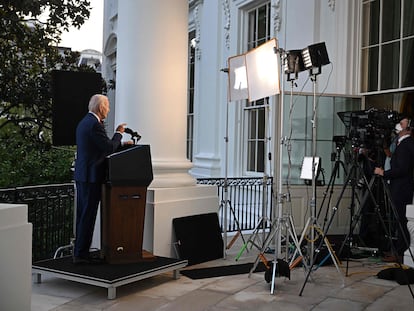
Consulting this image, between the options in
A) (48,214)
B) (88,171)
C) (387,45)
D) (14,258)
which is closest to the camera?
(14,258)

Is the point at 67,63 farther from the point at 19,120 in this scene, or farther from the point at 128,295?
the point at 128,295

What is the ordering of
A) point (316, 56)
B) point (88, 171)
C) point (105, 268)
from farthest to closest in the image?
point (316, 56)
point (88, 171)
point (105, 268)

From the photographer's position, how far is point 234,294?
16.0 feet

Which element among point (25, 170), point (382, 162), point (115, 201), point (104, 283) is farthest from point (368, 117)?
point (25, 170)

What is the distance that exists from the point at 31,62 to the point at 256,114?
15.0ft

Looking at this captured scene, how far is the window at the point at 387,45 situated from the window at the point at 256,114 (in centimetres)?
260

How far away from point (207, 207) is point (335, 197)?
7.80 feet

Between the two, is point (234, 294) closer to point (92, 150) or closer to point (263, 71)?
point (92, 150)

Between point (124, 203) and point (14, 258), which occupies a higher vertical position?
point (124, 203)

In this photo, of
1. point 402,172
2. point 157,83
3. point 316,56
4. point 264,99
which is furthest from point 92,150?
point 264,99

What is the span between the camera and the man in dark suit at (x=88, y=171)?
16.7ft

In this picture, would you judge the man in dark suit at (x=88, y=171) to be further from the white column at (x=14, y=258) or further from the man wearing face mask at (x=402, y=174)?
the man wearing face mask at (x=402, y=174)

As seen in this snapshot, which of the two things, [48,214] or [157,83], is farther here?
[48,214]

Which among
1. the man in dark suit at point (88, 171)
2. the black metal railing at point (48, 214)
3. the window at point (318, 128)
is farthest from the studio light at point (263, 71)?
the black metal railing at point (48, 214)
